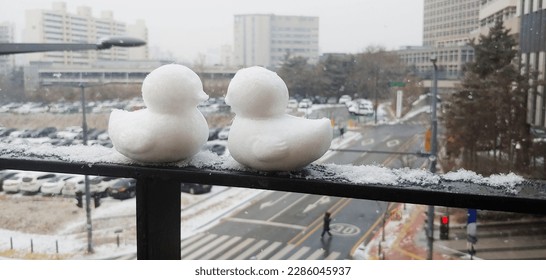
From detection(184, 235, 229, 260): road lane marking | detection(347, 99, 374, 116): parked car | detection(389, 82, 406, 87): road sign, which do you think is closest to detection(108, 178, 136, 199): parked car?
detection(184, 235, 229, 260): road lane marking

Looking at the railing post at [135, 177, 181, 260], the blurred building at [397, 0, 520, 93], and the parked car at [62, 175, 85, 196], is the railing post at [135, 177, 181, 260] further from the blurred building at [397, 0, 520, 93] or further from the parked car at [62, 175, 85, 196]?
the blurred building at [397, 0, 520, 93]

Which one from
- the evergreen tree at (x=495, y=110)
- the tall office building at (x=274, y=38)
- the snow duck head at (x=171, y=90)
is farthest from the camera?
the tall office building at (x=274, y=38)

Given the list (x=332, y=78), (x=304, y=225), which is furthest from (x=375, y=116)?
(x=304, y=225)

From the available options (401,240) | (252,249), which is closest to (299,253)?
(252,249)

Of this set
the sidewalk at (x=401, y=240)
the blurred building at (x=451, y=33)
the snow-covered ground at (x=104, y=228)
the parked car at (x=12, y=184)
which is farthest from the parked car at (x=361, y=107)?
the parked car at (x=12, y=184)

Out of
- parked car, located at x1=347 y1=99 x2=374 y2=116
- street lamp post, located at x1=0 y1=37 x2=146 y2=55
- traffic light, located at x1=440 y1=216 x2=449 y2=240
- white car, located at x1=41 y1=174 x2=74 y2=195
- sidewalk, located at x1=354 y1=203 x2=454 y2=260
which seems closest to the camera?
street lamp post, located at x1=0 y1=37 x2=146 y2=55

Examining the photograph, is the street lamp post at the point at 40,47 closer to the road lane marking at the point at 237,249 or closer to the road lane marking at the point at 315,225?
the road lane marking at the point at 237,249
